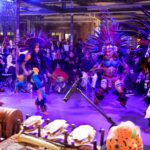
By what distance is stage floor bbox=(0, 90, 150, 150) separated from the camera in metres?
6.59

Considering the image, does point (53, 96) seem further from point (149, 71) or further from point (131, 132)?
point (131, 132)

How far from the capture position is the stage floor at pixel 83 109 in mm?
6586

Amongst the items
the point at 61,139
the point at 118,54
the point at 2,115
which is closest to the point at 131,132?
the point at 61,139

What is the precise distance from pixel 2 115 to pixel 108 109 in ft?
14.7

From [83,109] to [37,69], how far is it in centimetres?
162

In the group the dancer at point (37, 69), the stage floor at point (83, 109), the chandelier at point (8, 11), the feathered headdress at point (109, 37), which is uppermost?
the chandelier at point (8, 11)

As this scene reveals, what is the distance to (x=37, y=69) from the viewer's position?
23.3 feet

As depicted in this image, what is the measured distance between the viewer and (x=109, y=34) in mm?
8383

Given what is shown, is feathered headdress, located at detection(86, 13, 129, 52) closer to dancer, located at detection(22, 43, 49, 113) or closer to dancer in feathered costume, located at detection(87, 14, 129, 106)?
dancer in feathered costume, located at detection(87, 14, 129, 106)

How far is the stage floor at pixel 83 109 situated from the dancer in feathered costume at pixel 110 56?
47cm

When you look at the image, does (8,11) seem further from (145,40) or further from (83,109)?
(145,40)

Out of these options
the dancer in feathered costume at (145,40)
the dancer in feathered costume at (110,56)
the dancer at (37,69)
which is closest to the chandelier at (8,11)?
the dancer in feathered costume at (110,56)

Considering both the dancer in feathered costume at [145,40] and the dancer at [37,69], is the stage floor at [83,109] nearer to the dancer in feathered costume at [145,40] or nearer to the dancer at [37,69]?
the dancer at [37,69]

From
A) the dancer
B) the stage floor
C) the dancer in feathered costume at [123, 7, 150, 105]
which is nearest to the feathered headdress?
the stage floor
